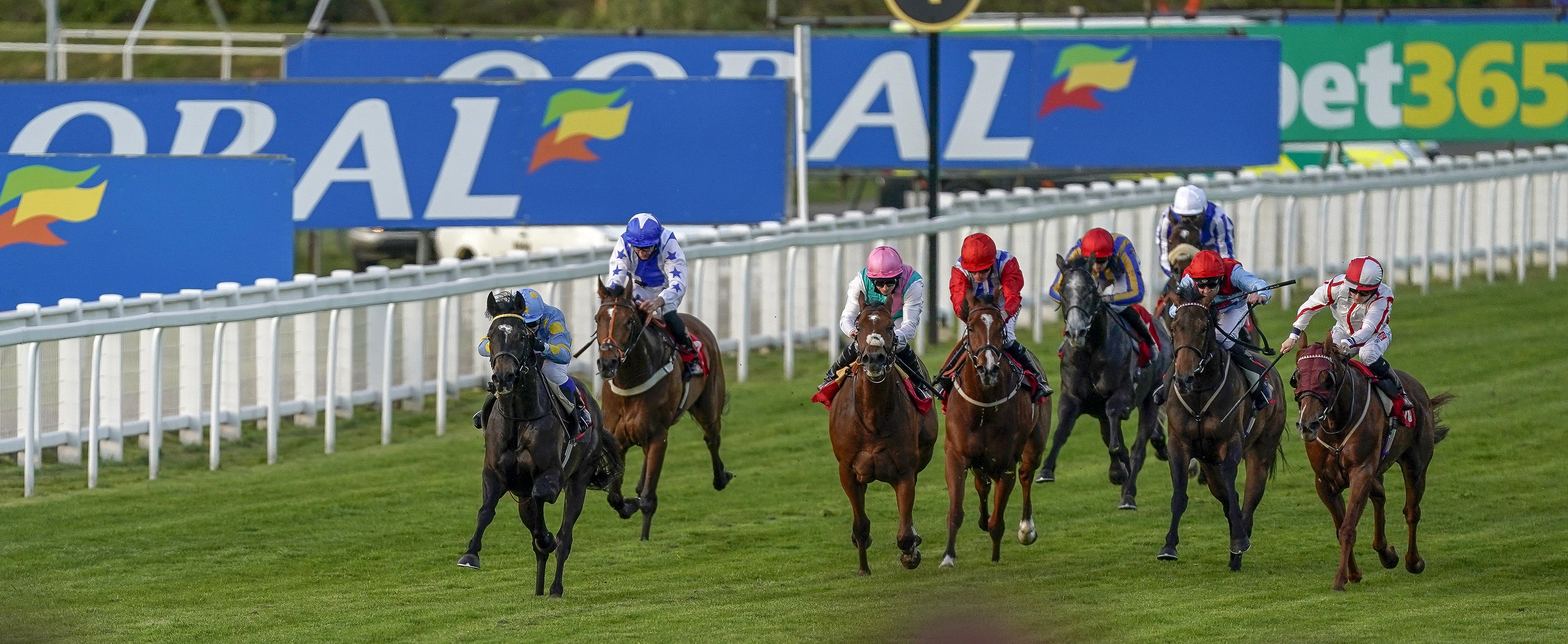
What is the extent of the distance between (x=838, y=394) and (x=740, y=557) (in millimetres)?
1243

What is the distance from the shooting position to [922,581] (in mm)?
10539

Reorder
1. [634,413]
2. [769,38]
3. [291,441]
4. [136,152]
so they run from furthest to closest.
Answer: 1. [769,38]
2. [136,152]
3. [291,441]
4. [634,413]

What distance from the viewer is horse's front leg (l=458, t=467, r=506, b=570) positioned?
9938 millimetres

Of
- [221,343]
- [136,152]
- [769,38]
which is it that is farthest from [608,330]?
[769,38]

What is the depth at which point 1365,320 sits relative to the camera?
10453mm

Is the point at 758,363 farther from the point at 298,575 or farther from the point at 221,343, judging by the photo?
the point at 298,575

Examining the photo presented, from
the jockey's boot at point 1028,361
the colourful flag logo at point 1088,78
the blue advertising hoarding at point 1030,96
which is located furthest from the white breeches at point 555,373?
the colourful flag logo at point 1088,78

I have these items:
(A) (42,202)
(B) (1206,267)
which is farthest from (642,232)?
(A) (42,202)

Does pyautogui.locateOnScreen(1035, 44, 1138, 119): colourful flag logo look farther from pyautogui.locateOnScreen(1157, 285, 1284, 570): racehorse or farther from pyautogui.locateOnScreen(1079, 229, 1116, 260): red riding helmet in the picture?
pyautogui.locateOnScreen(1157, 285, 1284, 570): racehorse

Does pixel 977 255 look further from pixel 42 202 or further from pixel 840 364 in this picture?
pixel 42 202

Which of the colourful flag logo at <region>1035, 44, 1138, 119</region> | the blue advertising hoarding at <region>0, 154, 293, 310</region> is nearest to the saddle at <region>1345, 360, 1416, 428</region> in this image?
the blue advertising hoarding at <region>0, 154, 293, 310</region>

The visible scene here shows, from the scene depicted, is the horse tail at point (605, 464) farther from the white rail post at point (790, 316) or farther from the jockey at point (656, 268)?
the white rail post at point (790, 316)

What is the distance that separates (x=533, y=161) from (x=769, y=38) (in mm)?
5738

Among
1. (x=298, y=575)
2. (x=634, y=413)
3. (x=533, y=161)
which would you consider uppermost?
(x=533, y=161)
